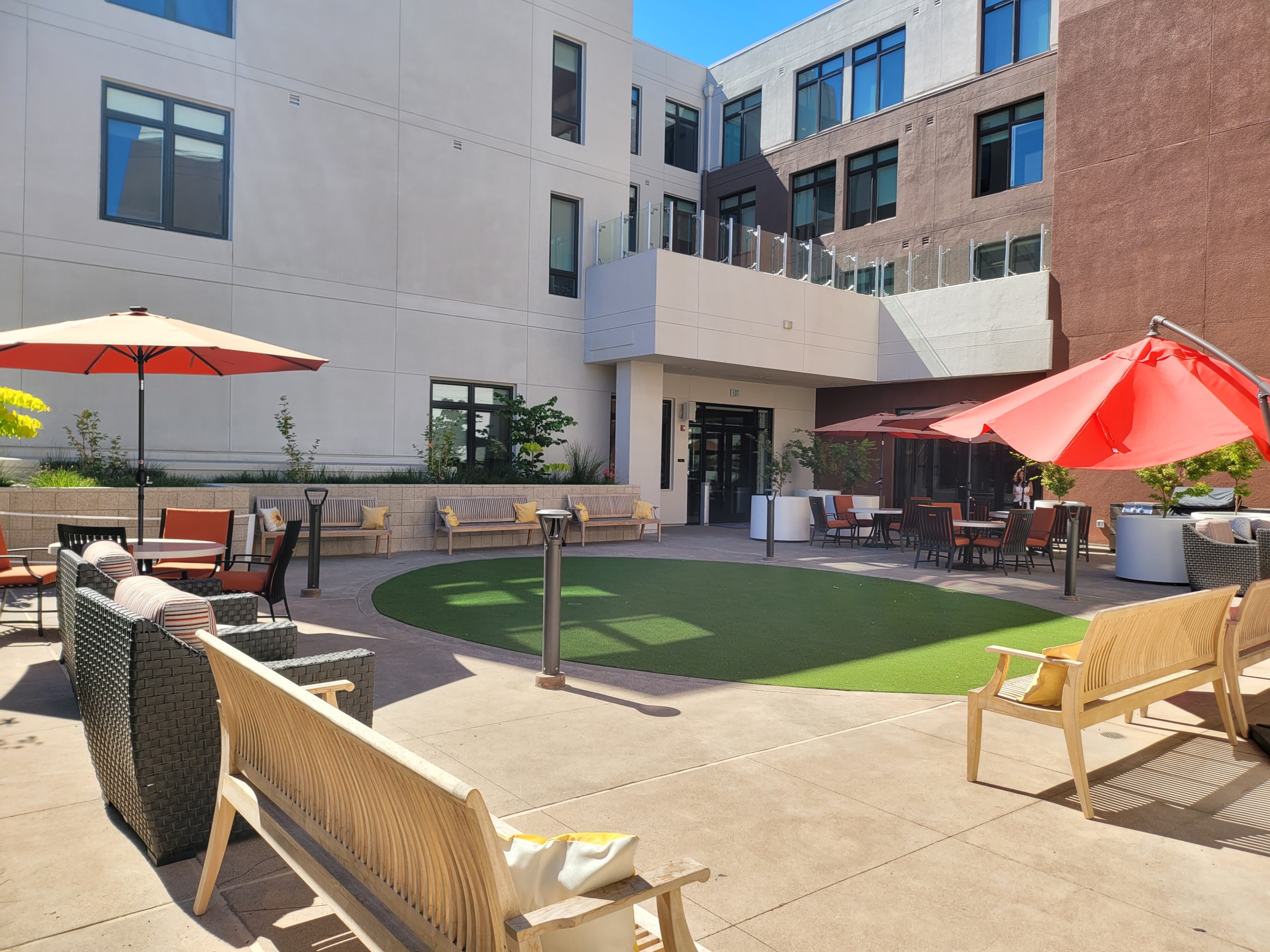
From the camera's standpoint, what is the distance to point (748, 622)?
8203mm

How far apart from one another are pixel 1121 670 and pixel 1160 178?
46.8 feet

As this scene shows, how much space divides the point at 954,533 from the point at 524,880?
38.9 ft

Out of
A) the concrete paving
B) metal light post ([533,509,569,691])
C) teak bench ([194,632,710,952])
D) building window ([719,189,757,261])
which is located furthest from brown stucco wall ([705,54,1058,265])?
teak bench ([194,632,710,952])

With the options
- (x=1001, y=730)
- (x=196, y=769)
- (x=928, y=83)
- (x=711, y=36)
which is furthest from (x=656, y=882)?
Result: (x=711, y=36)

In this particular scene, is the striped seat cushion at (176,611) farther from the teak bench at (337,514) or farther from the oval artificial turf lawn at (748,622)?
the teak bench at (337,514)

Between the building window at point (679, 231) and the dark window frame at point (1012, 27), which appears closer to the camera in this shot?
the building window at point (679, 231)

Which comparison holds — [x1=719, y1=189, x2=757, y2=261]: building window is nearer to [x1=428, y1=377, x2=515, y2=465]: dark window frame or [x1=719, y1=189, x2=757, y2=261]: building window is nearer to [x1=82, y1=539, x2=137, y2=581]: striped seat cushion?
[x1=428, y1=377, x2=515, y2=465]: dark window frame

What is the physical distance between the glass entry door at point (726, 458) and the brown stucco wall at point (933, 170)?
4.56 metres

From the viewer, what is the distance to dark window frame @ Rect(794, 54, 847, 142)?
21.6m

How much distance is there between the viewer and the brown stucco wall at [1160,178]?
14109 mm

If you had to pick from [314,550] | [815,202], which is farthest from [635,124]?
[314,550]

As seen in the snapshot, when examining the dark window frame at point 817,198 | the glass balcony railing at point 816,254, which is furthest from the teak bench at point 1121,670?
the dark window frame at point 817,198

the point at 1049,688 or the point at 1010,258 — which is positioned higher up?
the point at 1010,258

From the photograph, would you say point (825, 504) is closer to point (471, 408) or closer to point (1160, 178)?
point (471, 408)
